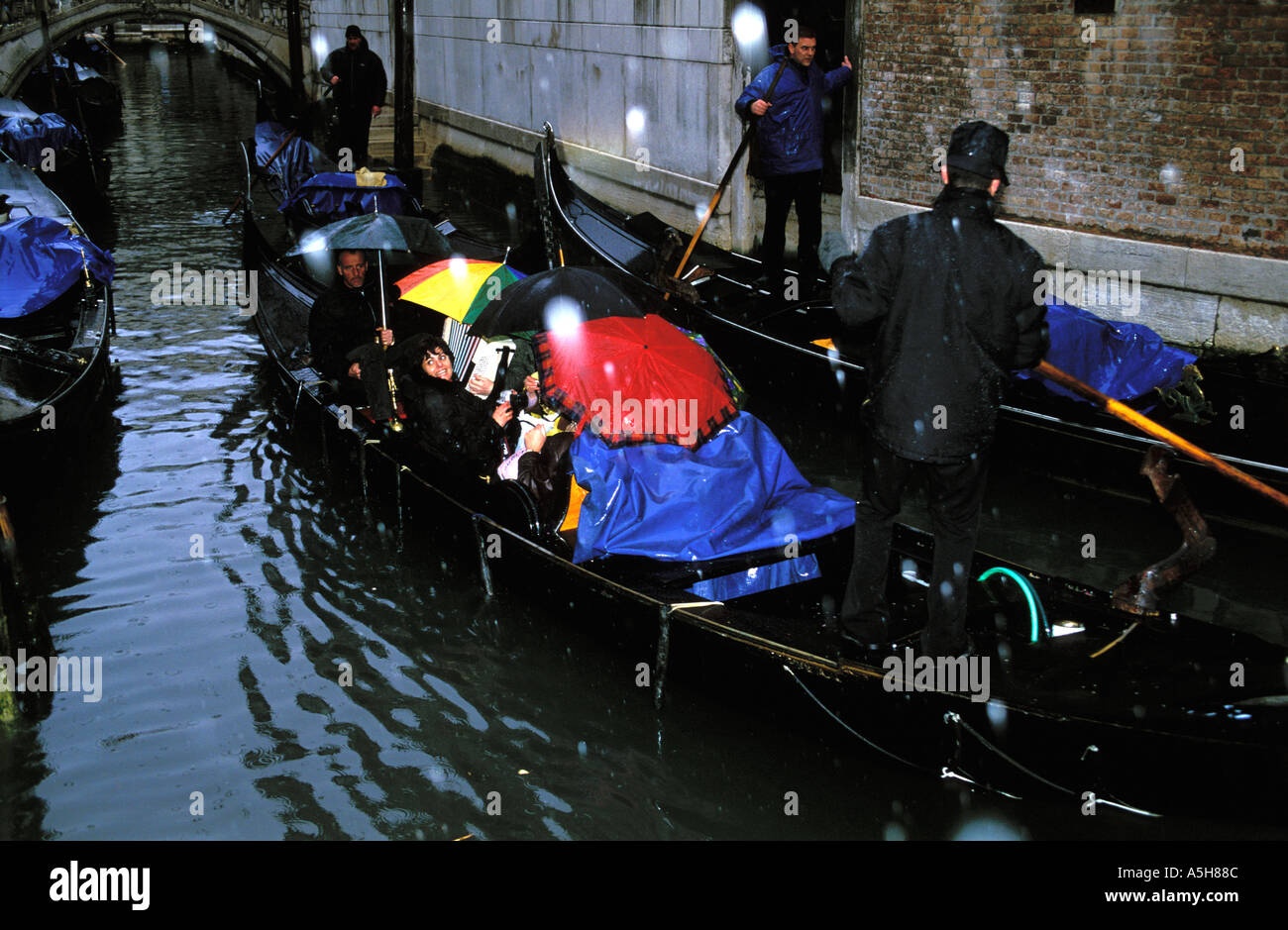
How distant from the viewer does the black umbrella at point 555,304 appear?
450cm

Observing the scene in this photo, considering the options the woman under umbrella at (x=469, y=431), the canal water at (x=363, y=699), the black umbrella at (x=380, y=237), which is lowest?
the canal water at (x=363, y=699)

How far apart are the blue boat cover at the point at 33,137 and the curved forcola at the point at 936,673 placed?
1081cm

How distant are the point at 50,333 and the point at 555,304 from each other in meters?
3.49

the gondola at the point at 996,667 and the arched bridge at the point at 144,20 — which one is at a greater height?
the arched bridge at the point at 144,20

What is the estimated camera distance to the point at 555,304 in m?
4.52

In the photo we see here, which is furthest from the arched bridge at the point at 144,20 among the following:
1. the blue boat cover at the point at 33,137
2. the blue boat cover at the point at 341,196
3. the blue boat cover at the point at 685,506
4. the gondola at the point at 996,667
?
the gondola at the point at 996,667

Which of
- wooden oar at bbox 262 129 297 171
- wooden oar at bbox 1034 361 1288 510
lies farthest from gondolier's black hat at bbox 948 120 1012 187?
wooden oar at bbox 262 129 297 171

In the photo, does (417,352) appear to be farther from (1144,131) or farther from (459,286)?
A: (1144,131)

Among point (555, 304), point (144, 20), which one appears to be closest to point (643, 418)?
point (555, 304)

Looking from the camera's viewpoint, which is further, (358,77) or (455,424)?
(358,77)

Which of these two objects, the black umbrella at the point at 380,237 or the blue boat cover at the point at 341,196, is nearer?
the black umbrella at the point at 380,237

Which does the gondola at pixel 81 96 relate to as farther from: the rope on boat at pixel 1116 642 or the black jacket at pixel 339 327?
the rope on boat at pixel 1116 642

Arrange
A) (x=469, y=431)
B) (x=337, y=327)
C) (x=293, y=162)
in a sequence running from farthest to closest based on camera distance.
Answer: (x=293, y=162)
(x=337, y=327)
(x=469, y=431)
